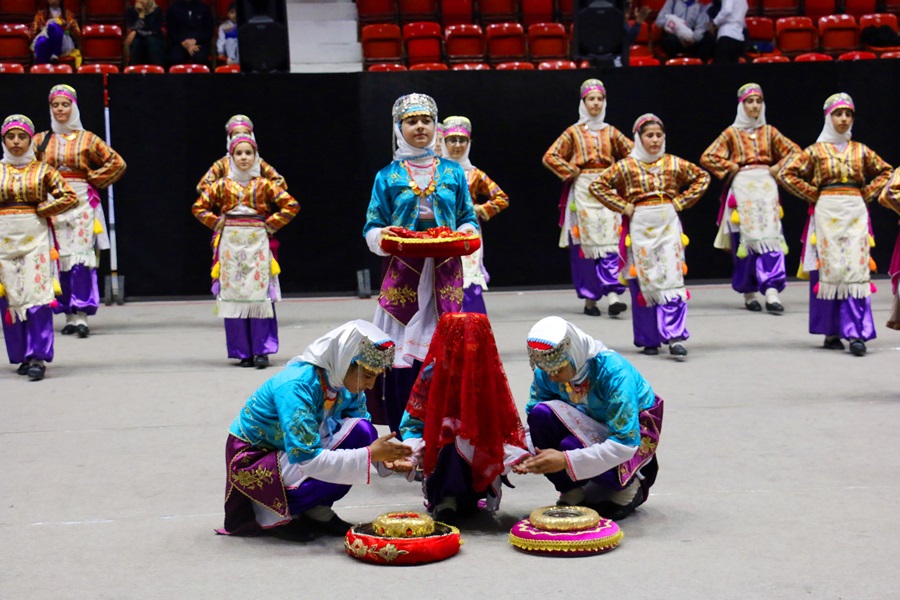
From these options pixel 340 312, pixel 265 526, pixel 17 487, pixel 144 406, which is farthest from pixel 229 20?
pixel 265 526

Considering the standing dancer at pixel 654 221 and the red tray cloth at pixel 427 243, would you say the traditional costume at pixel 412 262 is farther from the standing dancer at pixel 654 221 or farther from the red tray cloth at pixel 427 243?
the standing dancer at pixel 654 221

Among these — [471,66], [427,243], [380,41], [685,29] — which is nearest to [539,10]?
[471,66]

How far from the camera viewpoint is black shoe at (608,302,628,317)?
10273 millimetres

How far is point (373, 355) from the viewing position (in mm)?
4309

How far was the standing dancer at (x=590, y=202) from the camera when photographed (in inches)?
404

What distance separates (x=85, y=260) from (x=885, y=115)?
7200mm

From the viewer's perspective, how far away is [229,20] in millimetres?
13102

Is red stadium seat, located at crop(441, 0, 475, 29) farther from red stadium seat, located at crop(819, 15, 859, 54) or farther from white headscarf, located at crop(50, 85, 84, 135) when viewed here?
white headscarf, located at crop(50, 85, 84, 135)

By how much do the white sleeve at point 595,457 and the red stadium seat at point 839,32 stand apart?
9.95 meters

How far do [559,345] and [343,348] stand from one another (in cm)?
71

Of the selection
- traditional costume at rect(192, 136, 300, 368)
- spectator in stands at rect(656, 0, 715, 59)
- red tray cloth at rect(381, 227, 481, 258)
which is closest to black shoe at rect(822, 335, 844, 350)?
traditional costume at rect(192, 136, 300, 368)

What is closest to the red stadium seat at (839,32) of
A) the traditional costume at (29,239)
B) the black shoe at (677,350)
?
the black shoe at (677,350)

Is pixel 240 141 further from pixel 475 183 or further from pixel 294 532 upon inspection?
pixel 294 532

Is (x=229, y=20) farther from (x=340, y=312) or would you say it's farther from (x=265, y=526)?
(x=265, y=526)
